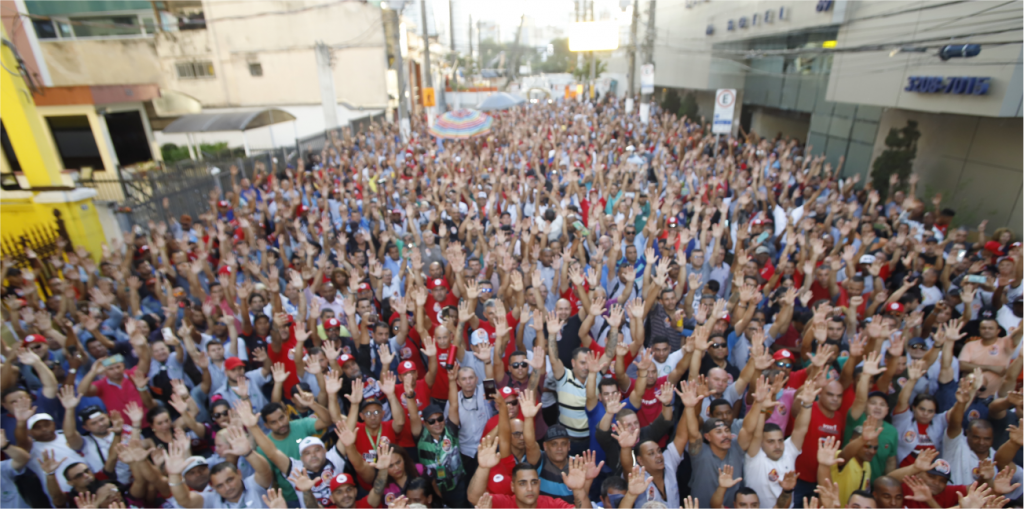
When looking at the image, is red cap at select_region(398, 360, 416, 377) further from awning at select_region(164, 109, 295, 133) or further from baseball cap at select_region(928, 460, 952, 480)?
awning at select_region(164, 109, 295, 133)

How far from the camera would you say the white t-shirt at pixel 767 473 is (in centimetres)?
315

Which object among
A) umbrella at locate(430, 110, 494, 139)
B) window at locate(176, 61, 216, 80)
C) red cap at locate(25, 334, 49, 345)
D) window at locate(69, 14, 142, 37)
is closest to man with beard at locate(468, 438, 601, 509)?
red cap at locate(25, 334, 49, 345)

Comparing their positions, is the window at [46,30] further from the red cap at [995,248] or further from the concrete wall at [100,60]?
the red cap at [995,248]

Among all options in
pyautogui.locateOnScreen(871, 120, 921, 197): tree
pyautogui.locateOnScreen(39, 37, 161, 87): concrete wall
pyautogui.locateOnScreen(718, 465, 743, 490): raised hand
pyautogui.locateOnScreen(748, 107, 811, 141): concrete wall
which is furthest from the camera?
pyautogui.locateOnScreen(39, 37, 161, 87): concrete wall

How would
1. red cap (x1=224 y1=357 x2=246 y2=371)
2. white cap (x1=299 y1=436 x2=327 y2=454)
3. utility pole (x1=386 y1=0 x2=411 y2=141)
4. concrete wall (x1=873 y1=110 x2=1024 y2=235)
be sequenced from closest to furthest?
1. white cap (x1=299 y1=436 x2=327 y2=454)
2. red cap (x1=224 y1=357 x2=246 y2=371)
3. concrete wall (x1=873 y1=110 x2=1024 y2=235)
4. utility pole (x1=386 y1=0 x2=411 y2=141)

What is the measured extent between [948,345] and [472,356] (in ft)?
12.5

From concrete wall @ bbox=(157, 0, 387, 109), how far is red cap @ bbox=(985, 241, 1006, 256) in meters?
21.7

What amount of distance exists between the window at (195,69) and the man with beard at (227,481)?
23565 millimetres

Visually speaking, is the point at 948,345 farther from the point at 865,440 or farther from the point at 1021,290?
the point at 1021,290

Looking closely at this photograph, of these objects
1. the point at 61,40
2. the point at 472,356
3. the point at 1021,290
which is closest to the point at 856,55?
the point at 1021,290

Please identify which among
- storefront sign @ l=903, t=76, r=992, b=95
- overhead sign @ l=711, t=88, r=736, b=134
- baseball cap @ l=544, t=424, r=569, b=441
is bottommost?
baseball cap @ l=544, t=424, r=569, b=441

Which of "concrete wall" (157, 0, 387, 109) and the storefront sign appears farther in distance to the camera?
"concrete wall" (157, 0, 387, 109)

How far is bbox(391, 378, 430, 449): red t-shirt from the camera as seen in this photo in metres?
3.85

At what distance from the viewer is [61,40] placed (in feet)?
57.2
